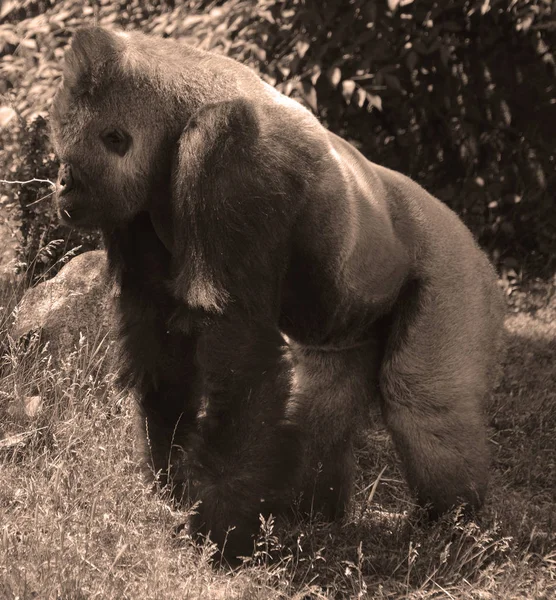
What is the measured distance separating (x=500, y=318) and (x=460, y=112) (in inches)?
103

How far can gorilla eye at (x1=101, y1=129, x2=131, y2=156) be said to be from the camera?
10.3 feet

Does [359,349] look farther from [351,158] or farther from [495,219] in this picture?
[495,219]

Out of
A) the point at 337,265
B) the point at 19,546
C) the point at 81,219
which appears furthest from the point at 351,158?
the point at 19,546

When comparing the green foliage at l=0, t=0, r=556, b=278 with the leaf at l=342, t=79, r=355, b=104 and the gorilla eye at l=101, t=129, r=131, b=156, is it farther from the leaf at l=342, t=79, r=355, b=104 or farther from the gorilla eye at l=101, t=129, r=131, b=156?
the gorilla eye at l=101, t=129, r=131, b=156

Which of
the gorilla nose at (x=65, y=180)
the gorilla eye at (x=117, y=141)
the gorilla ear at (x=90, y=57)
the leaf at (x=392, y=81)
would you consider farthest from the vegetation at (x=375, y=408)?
the gorilla ear at (x=90, y=57)

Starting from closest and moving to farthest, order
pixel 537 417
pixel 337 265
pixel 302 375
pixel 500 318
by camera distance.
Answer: pixel 337 265
pixel 500 318
pixel 302 375
pixel 537 417

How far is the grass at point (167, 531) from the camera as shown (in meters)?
2.83

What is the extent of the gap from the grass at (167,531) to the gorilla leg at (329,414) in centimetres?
13

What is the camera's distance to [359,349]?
3.73 meters

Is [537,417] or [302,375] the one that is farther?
[537,417]

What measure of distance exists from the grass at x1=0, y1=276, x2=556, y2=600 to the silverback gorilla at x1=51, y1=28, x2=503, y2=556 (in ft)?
0.45

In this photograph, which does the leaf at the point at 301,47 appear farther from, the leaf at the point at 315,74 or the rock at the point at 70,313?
the rock at the point at 70,313

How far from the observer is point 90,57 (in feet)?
10.1

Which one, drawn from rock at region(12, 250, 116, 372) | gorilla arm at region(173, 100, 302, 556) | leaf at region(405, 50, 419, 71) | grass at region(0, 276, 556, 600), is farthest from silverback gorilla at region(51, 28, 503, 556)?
leaf at region(405, 50, 419, 71)
